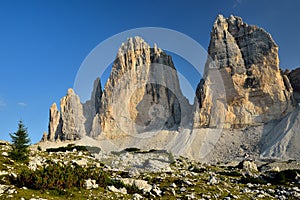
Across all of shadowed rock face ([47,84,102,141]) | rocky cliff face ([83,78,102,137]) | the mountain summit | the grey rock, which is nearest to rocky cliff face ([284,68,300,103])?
the mountain summit

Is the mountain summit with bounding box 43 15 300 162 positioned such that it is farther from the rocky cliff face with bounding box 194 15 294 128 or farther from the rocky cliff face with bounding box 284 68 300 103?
the rocky cliff face with bounding box 284 68 300 103

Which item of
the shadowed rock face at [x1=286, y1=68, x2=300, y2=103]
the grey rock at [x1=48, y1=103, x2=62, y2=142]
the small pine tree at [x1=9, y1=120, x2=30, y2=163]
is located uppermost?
the shadowed rock face at [x1=286, y1=68, x2=300, y2=103]

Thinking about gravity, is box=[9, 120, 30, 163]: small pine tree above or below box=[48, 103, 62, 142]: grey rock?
below

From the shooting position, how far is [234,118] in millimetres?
105250

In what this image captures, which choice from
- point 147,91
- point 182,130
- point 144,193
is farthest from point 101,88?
point 144,193

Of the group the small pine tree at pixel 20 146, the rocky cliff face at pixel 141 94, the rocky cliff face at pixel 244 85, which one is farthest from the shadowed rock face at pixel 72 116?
the small pine tree at pixel 20 146

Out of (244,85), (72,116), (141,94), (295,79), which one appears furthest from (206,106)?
(72,116)

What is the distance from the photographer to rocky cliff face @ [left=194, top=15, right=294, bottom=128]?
10281 cm

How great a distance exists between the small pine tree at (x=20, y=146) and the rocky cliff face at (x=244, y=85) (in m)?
88.5

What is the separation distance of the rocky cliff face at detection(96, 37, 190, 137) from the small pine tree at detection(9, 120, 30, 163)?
341 feet

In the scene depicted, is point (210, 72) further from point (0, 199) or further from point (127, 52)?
point (0, 199)

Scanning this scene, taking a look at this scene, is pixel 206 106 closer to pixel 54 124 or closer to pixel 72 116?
pixel 72 116

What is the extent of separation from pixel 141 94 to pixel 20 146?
11489 cm

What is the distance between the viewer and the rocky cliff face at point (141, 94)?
433 feet
